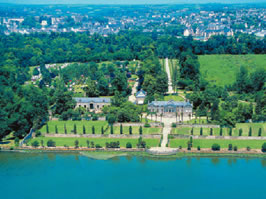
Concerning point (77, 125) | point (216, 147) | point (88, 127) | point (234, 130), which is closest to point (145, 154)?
point (216, 147)

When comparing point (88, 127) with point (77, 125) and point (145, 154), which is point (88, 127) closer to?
point (77, 125)

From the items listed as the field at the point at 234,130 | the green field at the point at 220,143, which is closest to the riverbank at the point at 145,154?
the green field at the point at 220,143

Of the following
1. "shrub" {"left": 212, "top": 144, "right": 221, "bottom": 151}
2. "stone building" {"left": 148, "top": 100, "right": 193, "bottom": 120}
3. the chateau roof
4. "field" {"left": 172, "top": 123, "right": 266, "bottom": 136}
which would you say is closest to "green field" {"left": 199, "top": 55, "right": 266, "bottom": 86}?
"stone building" {"left": 148, "top": 100, "right": 193, "bottom": 120}

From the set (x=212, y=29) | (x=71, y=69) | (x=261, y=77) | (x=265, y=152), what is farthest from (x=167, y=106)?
(x=212, y=29)

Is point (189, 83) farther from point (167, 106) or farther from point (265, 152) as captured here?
point (265, 152)

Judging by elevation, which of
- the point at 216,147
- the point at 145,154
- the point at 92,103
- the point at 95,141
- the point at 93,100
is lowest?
the point at 145,154

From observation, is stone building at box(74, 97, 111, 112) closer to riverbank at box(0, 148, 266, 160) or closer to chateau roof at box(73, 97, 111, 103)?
chateau roof at box(73, 97, 111, 103)
